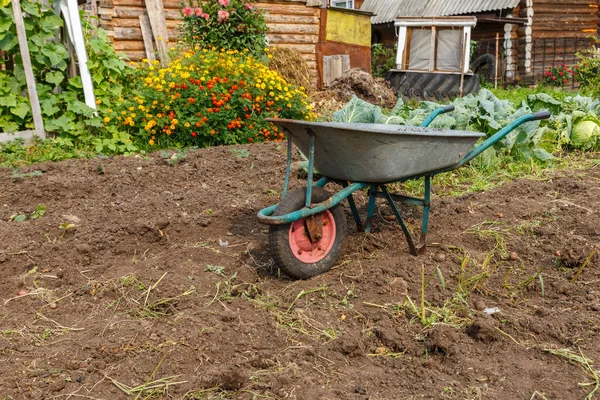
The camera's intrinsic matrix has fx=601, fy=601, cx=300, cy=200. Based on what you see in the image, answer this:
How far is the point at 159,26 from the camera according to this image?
894cm

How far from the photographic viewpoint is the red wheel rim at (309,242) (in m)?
3.07

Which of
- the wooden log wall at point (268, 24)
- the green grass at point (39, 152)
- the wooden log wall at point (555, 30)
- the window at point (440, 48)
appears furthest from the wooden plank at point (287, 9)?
the wooden log wall at point (555, 30)

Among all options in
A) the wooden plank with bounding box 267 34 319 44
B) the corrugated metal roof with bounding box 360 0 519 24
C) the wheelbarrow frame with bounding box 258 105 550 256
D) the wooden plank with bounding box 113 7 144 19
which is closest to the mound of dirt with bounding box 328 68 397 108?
the wooden plank with bounding box 267 34 319 44

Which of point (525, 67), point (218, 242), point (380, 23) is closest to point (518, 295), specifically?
point (218, 242)

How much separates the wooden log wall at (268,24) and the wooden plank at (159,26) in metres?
0.13

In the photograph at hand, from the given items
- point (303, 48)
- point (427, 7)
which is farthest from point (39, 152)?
point (427, 7)

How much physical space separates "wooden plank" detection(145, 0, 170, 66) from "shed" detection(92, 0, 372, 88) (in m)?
0.12

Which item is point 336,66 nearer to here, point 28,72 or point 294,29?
point 294,29

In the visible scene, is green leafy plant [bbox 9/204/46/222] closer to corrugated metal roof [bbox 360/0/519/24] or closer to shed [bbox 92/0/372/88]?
shed [bbox 92/0/372/88]

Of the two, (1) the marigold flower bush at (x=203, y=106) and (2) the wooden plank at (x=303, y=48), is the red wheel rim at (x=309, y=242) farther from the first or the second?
(2) the wooden plank at (x=303, y=48)

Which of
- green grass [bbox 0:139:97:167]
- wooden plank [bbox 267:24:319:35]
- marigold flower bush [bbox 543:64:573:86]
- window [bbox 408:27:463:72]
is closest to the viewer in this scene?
green grass [bbox 0:139:97:167]

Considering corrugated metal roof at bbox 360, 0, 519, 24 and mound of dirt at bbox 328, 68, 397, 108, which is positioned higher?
corrugated metal roof at bbox 360, 0, 519, 24

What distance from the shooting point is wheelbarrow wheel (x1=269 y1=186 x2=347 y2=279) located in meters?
2.98

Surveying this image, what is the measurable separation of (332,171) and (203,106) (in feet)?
11.6
